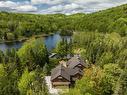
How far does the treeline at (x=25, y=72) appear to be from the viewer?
44.4 meters

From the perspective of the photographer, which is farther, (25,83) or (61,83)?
(61,83)

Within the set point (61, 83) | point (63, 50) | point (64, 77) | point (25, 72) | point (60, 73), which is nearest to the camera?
point (25, 72)

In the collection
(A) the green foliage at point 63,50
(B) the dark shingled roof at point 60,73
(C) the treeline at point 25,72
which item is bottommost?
(A) the green foliage at point 63,50

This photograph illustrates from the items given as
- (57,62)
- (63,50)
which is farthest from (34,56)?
(63,50)

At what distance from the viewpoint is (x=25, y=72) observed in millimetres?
54094

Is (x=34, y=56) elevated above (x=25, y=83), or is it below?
below

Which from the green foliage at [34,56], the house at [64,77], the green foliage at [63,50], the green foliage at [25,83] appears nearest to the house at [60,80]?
the house at [64,77]

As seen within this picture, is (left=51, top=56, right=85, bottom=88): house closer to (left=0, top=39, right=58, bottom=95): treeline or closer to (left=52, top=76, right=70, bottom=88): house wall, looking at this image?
(left=52, top=76, right=70, bottom=88): house wall

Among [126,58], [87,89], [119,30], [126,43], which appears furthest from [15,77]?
[119,30]

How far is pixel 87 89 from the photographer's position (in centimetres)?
4756

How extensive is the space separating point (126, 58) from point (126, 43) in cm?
2134

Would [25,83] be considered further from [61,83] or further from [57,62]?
[57,62]

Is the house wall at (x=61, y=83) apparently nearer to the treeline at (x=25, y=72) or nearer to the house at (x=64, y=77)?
the house at (x=64, y=77)

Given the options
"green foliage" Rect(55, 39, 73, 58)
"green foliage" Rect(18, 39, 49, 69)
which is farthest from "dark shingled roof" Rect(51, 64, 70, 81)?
"green foliage" Rect(55, 39, 73, 58)
